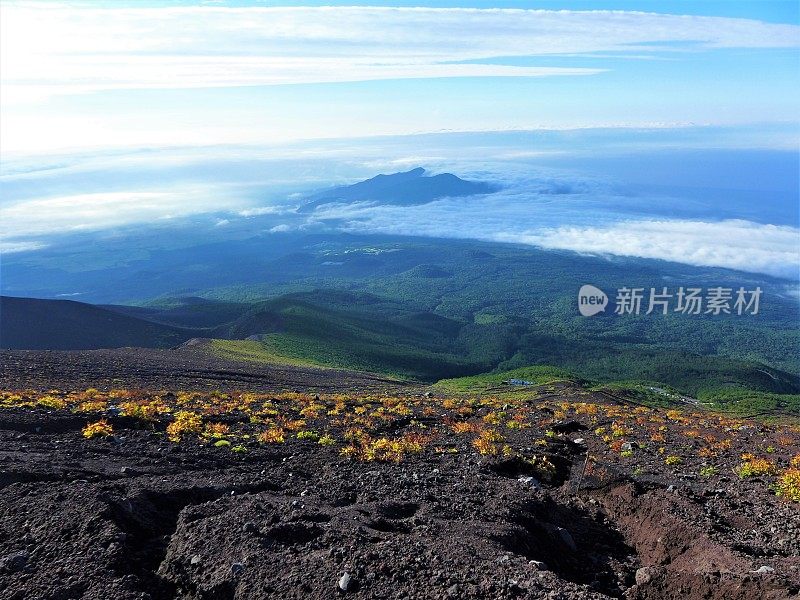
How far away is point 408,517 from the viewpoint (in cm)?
995

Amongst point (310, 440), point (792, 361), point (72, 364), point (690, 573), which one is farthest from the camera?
point (792, 361)

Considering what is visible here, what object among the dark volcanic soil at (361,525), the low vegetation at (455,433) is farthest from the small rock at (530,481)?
the low vegetation at (455,433)

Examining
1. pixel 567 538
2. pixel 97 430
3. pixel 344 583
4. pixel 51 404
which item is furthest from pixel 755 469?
pixel 51 404

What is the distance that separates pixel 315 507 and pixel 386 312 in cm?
12940

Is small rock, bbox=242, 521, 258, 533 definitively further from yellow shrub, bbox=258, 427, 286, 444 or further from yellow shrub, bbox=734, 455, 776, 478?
yellow shrub, bbox=734, 455, 776, 478

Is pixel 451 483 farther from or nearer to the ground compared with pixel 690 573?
nearer to the ground

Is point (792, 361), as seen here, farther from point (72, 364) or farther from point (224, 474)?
point (224, 474)

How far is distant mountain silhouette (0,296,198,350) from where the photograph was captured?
227 ft

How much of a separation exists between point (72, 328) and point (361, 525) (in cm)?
7379

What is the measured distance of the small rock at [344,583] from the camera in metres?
7.09

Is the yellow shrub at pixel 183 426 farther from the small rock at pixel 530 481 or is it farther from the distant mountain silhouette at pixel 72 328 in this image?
the distant mountain silhouette at pixel 72 328

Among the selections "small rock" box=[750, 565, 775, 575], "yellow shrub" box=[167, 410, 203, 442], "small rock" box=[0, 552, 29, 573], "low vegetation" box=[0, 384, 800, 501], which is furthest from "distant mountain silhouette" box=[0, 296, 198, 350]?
"small rock" box=[750, 565, 775, 575]

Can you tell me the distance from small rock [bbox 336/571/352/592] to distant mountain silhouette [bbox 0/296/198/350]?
67.1m

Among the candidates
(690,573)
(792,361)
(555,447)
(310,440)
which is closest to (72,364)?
(310,440)
